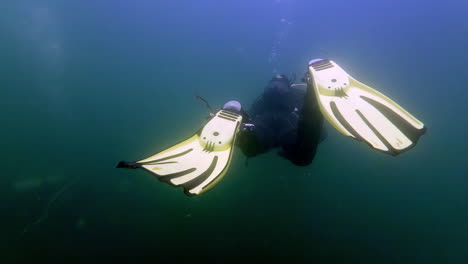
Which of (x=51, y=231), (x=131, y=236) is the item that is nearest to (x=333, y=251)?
(x=131, y=236)

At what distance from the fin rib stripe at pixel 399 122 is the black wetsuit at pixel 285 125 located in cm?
62

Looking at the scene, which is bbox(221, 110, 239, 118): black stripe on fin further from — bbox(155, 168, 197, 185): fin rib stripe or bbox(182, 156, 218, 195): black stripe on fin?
bbox(155, 168, 197, 185): fin rib stripe

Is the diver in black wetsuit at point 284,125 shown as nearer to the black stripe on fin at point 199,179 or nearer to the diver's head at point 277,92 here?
the diver's head at point 277,92

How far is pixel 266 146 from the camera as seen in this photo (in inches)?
145

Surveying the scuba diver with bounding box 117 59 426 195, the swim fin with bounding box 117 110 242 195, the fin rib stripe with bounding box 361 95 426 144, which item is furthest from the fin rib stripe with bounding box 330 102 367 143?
the swim fin with bounding box 117 110 242 195

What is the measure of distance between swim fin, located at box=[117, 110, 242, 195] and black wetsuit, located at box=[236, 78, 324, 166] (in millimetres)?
325

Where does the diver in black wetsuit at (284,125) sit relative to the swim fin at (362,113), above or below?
below

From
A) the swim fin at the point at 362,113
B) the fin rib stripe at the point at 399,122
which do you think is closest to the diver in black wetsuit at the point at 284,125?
the swim fin at the point at 362,113

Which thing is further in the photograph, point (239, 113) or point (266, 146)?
point (266, 146)

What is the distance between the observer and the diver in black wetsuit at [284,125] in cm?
305

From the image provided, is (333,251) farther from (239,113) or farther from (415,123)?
(239,113)

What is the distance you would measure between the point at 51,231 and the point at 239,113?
177 inches

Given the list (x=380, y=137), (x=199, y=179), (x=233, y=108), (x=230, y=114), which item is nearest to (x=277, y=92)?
(x=233, y=108)

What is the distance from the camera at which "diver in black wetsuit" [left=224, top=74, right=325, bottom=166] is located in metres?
3.05
